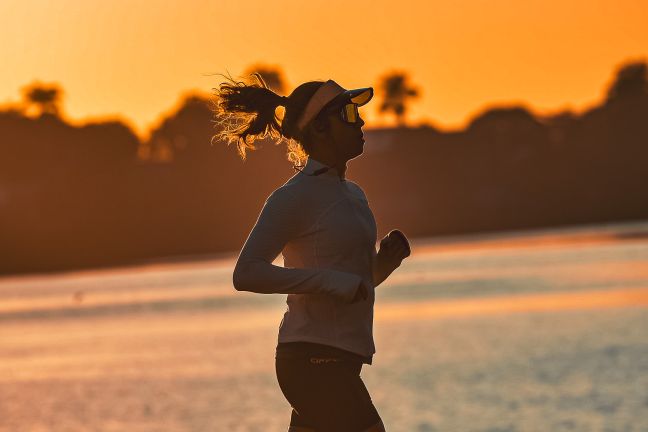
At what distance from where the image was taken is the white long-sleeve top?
7.13 metres

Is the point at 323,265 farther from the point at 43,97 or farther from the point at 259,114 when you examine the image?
the point at 43,97

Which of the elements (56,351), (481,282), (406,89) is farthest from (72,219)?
(56,351)

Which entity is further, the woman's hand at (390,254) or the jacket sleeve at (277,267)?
the woman's hand at (390,254)

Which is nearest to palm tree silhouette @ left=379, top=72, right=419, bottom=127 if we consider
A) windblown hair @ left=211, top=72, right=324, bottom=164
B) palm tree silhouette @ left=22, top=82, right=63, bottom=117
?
palm tree silhouette @ left=22, top=82, right=63, bottom=117

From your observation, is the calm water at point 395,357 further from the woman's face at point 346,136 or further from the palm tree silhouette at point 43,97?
the palm tree silhouette at point 43,97

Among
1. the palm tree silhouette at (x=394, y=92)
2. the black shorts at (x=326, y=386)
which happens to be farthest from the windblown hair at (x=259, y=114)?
the palm tree silhouette at (x=394, y=92)

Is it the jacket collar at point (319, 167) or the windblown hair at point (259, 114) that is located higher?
the windblown hair at point (259, 114)

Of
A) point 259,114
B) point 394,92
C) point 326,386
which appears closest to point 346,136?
point 259,114

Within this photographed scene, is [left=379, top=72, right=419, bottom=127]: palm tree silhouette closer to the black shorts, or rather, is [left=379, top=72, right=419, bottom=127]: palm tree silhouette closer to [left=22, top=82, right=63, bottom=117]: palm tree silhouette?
[left=22, top=82, right=63, bottom=117]: palm tree silhouette

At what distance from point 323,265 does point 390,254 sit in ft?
1.23

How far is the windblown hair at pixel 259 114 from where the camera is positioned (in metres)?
7.48

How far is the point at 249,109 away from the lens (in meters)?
7.57

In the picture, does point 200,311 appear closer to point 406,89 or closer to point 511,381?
point 511,381

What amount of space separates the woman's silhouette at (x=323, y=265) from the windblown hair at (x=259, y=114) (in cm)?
1
